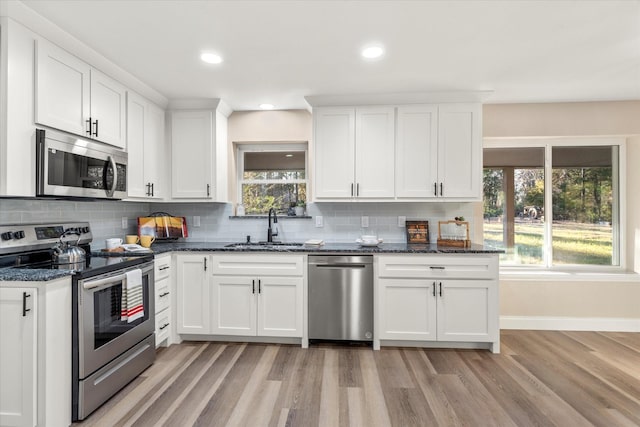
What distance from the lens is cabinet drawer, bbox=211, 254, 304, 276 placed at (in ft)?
10.4

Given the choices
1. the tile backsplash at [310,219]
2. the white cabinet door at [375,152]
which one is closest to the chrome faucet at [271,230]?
the tile backsplash at [310,219]

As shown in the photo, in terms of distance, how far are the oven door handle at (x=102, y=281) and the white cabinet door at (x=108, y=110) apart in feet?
3.57

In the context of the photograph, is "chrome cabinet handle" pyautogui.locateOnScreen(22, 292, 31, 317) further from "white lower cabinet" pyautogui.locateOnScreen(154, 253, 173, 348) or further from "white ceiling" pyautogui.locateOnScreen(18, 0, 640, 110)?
"white ceiling" pyautogui.locateOnScreen(18, 0, 640, 110)

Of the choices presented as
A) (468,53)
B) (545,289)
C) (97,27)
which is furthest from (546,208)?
(97,27)

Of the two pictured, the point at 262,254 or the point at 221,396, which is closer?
the point at 221,396

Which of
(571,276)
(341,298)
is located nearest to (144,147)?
(341,298)

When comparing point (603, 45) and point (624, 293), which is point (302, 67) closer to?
point (603, 45)

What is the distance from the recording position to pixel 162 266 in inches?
120

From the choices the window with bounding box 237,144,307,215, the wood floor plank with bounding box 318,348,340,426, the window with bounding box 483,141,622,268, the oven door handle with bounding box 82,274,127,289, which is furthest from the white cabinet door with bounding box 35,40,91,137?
the window with bounding box 483,141,622,268

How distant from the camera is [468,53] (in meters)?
2.50

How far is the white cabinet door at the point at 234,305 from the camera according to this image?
126 inches

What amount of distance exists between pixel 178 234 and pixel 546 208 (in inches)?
157

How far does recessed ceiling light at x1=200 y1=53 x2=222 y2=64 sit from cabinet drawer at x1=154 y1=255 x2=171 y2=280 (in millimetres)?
1672

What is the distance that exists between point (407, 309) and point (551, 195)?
2.16 meters
